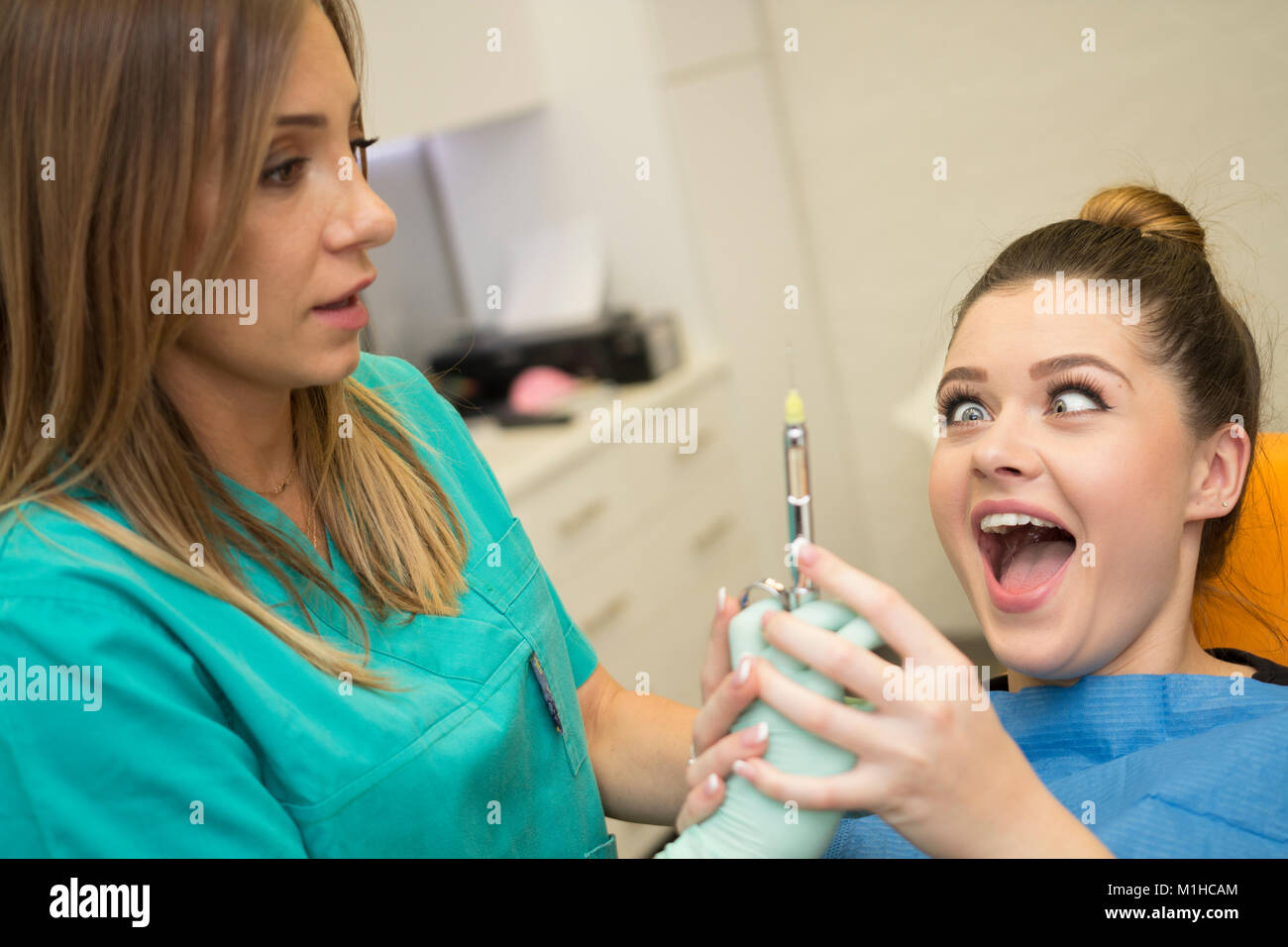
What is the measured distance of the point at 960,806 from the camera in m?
0.67

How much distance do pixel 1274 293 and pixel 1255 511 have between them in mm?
867

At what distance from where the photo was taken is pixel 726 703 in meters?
0.72

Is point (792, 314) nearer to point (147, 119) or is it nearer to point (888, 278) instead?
point (888, 278)

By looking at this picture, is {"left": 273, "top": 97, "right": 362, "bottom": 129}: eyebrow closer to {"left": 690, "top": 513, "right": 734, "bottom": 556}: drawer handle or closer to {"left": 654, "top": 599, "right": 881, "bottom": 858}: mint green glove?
{"left": 654, "top": 599, "right": 881, "bottom": 858}: mint green glove

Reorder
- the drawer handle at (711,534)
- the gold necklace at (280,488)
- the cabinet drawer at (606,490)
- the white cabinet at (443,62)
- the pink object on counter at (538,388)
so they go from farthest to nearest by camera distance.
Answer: the drawer handle at (711,534) < the pink object on counter at (538,388) < the white cabinet at (443,62) < the cabinet drawer at (606,490) < the gold necklace at (280,488)

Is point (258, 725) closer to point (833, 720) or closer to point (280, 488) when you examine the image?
point (280, 488)

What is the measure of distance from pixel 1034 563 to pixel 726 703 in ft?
1.71

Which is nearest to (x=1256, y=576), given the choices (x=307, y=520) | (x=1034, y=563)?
(x=1034, y=563)

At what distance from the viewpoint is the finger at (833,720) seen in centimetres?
65

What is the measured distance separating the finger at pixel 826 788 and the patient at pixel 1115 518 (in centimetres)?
27

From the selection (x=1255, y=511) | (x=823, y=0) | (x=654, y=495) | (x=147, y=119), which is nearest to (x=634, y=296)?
(x=654, y=495)

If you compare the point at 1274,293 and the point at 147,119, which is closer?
the point at 147,119

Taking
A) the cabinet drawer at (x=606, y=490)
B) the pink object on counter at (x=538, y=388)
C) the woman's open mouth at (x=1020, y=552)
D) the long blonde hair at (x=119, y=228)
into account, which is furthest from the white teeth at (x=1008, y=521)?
the pink object on counter at (x=538, y=388)

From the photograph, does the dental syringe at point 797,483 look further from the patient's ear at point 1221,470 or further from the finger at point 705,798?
the patient's ear at point 1221,470
